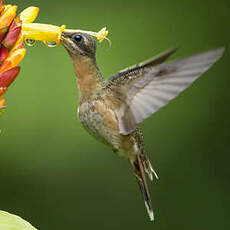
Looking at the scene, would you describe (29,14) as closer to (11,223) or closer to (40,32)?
(40,32)

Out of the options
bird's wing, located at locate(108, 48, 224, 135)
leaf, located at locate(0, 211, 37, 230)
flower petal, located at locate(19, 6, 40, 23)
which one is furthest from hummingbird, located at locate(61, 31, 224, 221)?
leaf, located at locate(0, 211, 37, 230)

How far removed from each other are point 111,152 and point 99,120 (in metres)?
1.74

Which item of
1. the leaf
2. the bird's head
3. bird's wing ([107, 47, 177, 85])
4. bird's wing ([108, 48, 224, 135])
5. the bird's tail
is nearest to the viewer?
the leaf

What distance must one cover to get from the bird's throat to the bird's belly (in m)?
0.08

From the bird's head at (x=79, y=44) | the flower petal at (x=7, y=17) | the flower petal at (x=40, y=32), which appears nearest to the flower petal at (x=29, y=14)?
the flower petal at (x=40, y=32)

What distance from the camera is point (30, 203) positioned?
463cm

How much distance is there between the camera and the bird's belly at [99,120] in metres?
2.84

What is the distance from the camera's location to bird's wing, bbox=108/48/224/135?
2168mm

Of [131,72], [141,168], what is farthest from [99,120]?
[141,168]

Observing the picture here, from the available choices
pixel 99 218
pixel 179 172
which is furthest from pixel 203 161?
pixel 99 218

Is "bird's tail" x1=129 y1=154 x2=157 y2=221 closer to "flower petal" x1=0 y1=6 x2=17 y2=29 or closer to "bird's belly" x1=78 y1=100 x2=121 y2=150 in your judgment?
"bird's belly" x1=78 y1=100 x2=121 y2=150

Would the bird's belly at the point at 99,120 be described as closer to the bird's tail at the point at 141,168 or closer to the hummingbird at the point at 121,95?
the hummingbird at the point at 121,95

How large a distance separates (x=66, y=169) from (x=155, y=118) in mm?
980

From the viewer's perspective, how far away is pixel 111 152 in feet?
15.1
